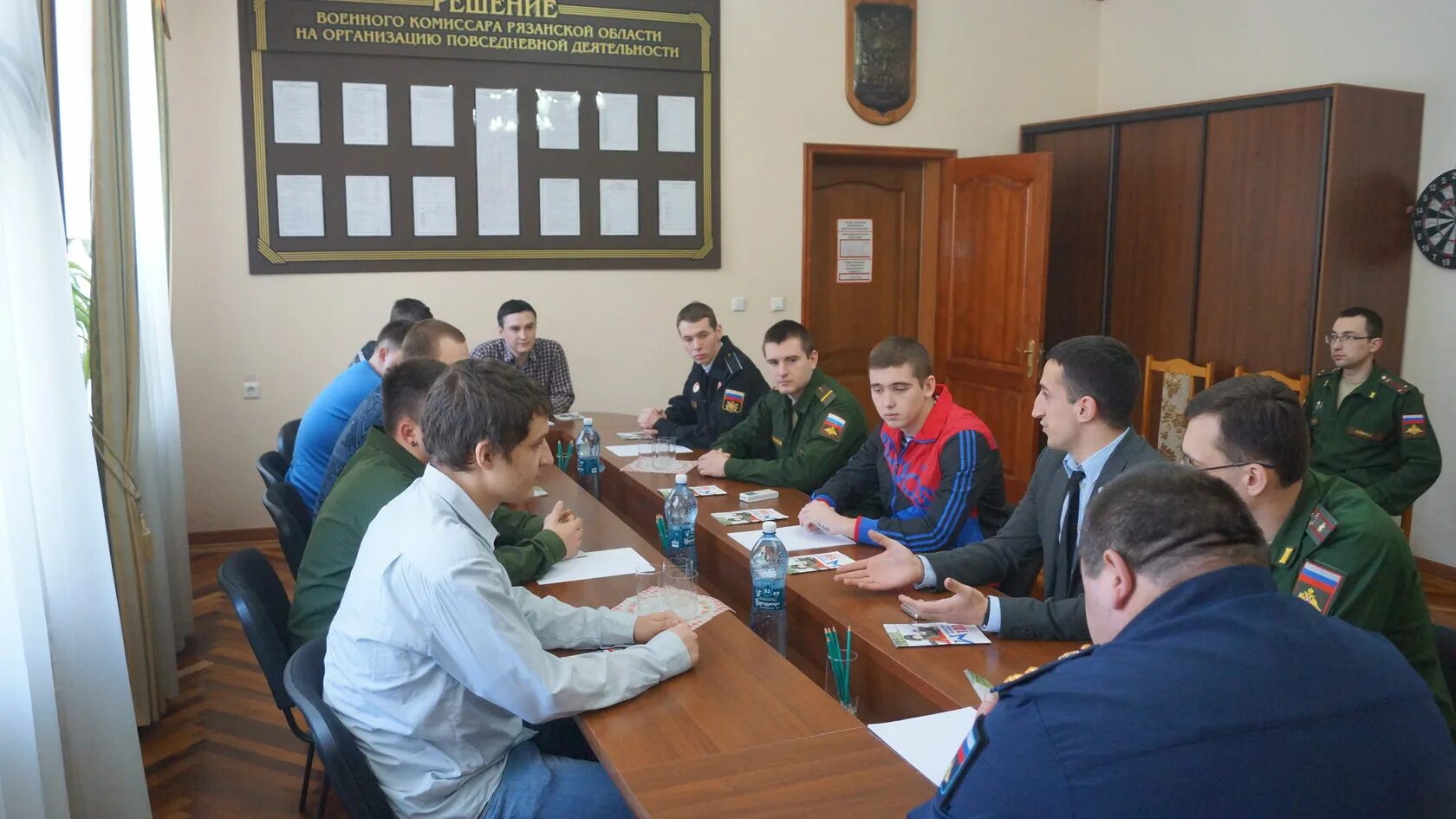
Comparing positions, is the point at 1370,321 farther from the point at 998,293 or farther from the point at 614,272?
the point at 614,272

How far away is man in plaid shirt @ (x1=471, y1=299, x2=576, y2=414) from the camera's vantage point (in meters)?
5.04

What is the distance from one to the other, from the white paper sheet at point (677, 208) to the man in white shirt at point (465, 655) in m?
4.09

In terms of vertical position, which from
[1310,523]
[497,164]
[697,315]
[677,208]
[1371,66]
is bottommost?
[1310,523]

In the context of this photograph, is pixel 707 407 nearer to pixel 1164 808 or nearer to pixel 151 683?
pixel 151 683

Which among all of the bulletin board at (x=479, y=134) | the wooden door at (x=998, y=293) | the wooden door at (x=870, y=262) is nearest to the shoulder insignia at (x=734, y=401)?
the bulletin board at (x=479, y=134)

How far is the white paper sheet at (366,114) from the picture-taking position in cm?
518

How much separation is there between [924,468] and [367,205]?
143 inches

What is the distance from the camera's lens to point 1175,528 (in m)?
1.13

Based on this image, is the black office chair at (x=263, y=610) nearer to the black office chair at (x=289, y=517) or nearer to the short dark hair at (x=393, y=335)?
the black office chair at (x=289, y=517)

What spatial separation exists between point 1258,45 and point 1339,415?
2258 millimetres

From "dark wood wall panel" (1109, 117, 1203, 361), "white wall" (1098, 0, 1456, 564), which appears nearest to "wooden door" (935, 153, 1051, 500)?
"dark wood wall panel" (1109, 117, 1203, 361)

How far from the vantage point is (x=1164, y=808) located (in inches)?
38.7

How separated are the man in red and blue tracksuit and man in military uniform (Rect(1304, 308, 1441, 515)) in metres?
2.14

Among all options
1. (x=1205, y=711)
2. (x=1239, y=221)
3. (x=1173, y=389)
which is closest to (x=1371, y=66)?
(x=1239, y=221)
